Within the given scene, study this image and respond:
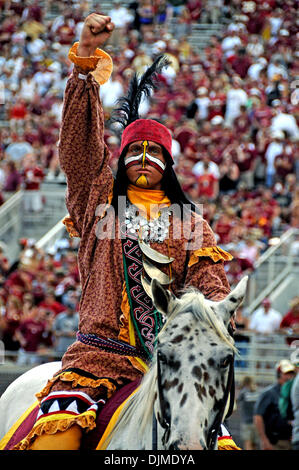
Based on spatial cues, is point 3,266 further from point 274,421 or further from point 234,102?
point 274,421

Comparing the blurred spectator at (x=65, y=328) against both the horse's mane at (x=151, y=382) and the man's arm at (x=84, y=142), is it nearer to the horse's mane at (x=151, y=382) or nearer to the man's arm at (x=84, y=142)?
the man's arm at (x=84, y=142)

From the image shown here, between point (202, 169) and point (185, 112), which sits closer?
point (202, 169)

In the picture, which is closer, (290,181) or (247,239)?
(247,239)

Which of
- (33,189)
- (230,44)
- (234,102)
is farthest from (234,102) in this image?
(33,189)

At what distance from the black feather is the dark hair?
14.4 inches

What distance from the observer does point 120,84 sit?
1920 centimetres

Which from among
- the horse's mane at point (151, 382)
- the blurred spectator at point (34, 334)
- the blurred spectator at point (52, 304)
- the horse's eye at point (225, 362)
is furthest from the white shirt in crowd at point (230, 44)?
the horse's eye at point (225, 362)

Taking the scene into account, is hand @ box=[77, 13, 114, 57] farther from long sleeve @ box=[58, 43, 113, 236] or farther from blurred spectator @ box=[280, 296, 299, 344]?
blurred spectator @ box=[280, 296, 299, 344]

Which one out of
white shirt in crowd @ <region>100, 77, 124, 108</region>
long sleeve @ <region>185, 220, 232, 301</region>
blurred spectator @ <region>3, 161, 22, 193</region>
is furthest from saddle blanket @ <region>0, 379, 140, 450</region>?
white shirt in crowd @ <region>100, 77, 124, 108</region>

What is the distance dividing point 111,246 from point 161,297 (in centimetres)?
93

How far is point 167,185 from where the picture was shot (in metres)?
5.17

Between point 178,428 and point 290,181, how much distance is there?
41.3 ft
